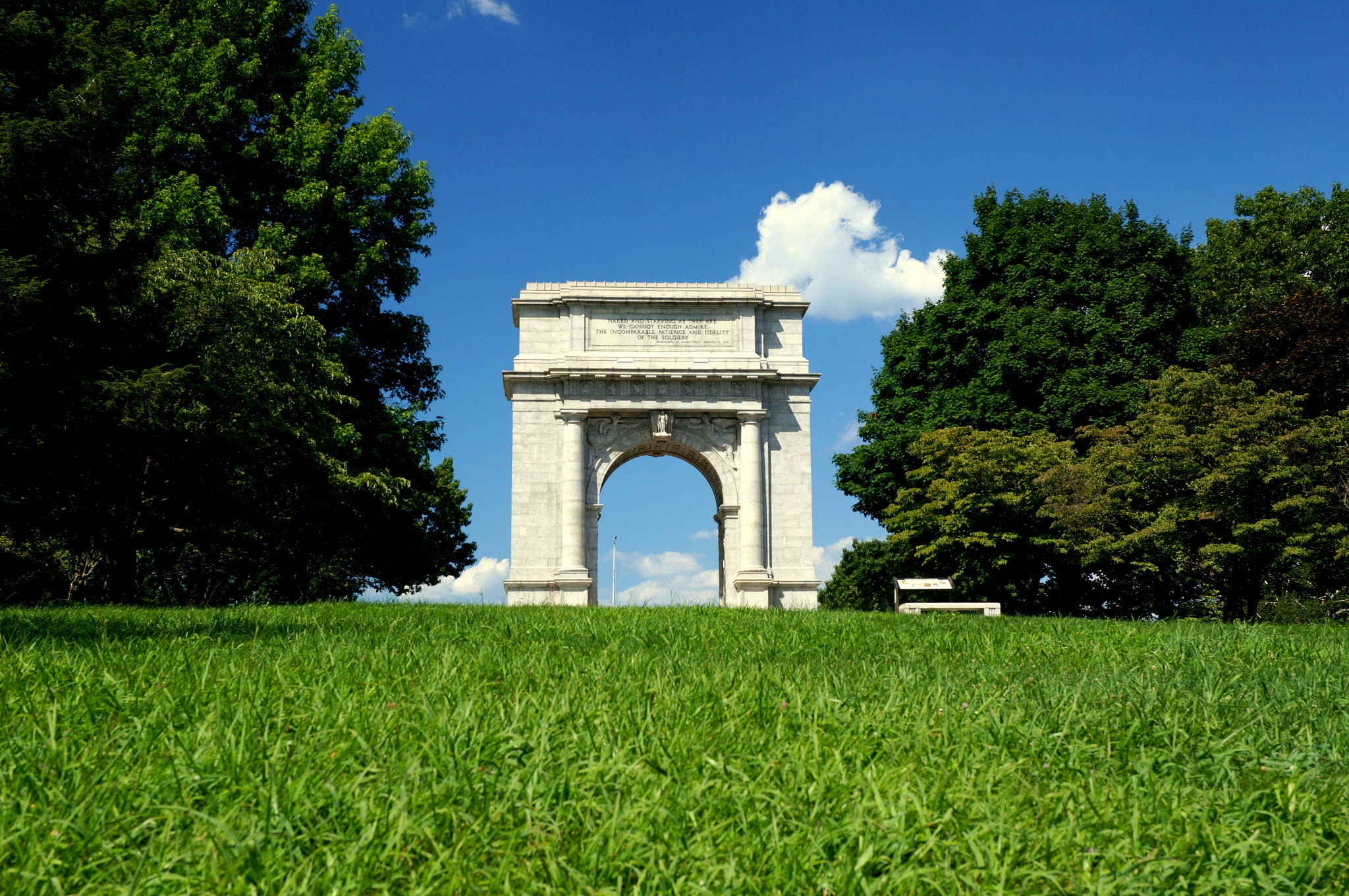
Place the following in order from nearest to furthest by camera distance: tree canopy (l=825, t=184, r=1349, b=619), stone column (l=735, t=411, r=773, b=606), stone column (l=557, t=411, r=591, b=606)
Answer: tree canopy (l=825, t=184, r=1349, b=619), stone column (l=557, t=411, r=591, b=606), stone column (l=735, t=411, r=773, b=606)

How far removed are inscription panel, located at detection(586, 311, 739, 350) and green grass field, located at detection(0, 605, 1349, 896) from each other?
70.0 ft

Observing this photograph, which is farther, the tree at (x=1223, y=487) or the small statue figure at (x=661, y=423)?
the small statue figure at (x=661, y=423)

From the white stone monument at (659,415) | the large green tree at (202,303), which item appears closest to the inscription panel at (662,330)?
the white stone monument at (659,415)

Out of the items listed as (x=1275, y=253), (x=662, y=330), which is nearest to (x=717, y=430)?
(x=662, y=330)

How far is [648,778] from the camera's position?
3.24 meters

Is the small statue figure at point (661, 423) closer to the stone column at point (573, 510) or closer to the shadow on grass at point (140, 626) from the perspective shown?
the stone column at point (573, 510)

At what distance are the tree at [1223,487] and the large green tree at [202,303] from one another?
16.3 meters

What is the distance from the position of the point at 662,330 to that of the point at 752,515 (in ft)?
19.3

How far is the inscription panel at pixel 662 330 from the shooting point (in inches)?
1051

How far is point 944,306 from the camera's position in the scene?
1187 inches

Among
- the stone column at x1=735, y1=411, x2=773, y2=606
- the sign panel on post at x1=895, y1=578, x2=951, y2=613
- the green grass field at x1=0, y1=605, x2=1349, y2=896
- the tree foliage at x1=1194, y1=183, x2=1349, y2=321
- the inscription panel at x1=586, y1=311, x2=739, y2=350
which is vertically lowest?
the green grass field at x1=0, y1=605, x2=1349, y2=896

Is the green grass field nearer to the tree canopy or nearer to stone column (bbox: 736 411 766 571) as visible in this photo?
the tree canopy

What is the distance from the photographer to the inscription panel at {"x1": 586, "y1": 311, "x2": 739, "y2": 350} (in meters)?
26.7

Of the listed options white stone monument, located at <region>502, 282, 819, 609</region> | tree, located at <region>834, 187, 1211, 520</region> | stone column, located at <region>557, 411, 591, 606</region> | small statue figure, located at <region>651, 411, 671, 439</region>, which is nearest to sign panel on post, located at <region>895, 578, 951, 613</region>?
white stone monument, located at <region>502, 282, 819, 609</region>
